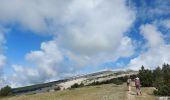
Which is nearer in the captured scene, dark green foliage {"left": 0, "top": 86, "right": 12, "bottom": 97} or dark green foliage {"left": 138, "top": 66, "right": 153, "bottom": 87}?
dark green foliage {"left": 138, "top": 66, "right": 153, "bottom": 87}

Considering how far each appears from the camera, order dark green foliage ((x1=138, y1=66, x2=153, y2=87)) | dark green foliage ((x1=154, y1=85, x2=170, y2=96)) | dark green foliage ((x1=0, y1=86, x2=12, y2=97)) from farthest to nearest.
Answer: dark green foliage ((x1=0, y1=86, x2=12, y2=97)) → dark green foliage ((x1=138, y1=66, x2=153, y2=87)) → dark green foliage ((x1=154, y1=85, x2=170, y2=96))

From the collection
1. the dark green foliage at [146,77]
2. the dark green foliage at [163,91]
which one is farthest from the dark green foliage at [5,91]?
the dark green foliage at [163,91]

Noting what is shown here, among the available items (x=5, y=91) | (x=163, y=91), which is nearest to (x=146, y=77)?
(x=163, y=91)

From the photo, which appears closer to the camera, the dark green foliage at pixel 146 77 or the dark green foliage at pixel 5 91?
the dark green foliage at pixel 146 77

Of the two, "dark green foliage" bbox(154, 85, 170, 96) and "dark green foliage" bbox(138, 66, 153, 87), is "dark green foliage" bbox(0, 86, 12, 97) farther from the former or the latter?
"dark green foliage" bbox(154, 85, 170, 96)

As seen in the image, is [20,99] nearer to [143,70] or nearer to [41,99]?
[41,99]

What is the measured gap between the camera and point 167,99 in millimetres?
47250

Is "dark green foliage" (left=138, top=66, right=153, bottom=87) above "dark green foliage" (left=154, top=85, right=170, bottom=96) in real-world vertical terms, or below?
above

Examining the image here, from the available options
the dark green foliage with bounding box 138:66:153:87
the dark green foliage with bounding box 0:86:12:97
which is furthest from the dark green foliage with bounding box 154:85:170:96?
the dark green foliage with bounding box 0:86:12:97

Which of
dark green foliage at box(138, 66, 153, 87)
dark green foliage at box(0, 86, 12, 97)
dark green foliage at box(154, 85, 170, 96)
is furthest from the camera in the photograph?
dark green foliage at box(0, 86, 12, 97)

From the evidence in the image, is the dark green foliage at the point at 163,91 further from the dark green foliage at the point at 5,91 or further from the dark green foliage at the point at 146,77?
the dark green foliage at the point at 5,91

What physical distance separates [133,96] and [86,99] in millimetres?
6344

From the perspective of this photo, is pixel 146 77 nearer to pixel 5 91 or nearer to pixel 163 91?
pixel 163 91

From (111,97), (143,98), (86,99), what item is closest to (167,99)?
(143,98)
